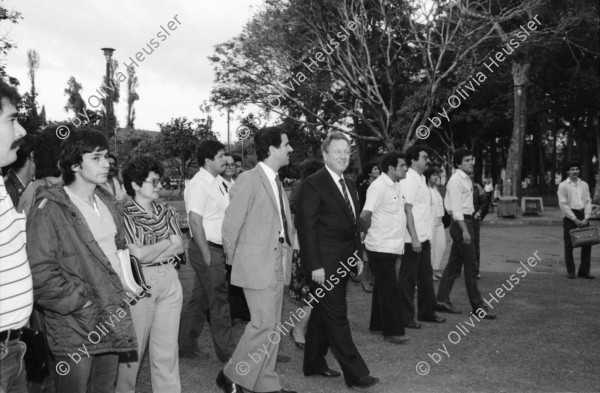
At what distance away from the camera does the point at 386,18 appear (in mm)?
19844

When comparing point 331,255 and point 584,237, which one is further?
point 584,237

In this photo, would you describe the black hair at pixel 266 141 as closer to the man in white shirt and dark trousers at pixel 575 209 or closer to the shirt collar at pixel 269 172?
the shirt collar at pixel 269 172

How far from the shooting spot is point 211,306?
5.14m

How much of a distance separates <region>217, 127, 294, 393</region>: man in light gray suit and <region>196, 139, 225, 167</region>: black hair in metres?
1.12

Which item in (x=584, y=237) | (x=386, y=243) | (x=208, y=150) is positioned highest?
(x=208, y=150)

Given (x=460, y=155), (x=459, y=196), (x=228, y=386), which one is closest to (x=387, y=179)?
(x=459, y=196)

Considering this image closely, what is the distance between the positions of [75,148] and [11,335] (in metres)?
1.27

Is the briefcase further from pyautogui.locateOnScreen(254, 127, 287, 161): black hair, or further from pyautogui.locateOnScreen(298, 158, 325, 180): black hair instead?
pyautogui.locateOnScreen(254, 127, 287, 161): black hair

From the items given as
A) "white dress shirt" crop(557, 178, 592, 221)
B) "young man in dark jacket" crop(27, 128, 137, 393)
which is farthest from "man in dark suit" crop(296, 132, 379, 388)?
"white dress shirt" crop(557, 178, 592, 221)

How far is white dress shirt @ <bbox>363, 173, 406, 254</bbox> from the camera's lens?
5.79 meters

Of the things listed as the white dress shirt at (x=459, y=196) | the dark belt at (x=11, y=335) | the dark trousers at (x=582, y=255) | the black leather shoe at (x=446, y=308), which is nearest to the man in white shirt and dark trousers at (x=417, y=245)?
the white dress shirt at (x=459, y=196)

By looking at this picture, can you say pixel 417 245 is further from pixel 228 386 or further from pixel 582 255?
pixel 582 255

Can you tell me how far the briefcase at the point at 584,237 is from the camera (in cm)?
916

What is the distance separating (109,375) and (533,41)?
820 inches
